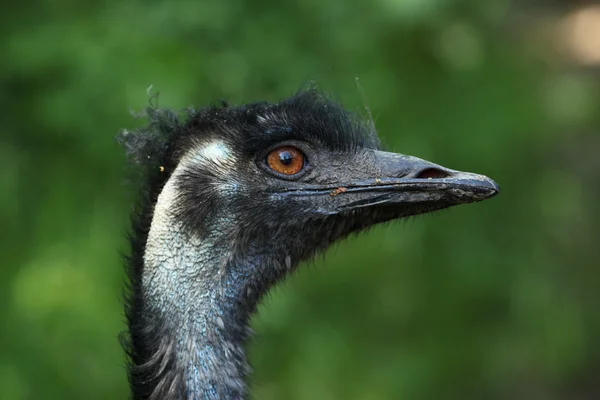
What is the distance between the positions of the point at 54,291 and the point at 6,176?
1.91 ft

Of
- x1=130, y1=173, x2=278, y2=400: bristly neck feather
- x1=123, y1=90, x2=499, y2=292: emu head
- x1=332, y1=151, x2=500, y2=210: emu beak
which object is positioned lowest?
x1=130, y1=173, x2=278, y2=400: bristly neck feather

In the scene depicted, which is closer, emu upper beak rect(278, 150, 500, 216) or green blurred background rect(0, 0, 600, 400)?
emu upper beak rect(278, 150, 500, 216)

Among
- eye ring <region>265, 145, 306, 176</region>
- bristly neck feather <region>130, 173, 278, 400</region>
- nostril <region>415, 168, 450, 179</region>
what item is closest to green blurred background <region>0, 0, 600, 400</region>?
bristly neck feather <region>130, 173, 278, 400</region>

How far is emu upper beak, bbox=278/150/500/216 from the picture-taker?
2.58 m

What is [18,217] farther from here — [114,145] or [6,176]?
[114,145]

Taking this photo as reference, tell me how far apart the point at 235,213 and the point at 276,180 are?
0.16m

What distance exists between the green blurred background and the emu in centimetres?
53

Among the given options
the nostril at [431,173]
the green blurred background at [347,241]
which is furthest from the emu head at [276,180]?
the green blurred background at [347,241]

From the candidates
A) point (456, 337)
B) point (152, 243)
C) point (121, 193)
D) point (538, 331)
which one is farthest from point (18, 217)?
point (538, 331)

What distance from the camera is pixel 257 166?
279 cm

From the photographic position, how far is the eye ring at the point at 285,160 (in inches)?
110

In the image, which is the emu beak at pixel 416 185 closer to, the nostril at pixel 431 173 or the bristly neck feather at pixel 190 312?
the nostril at pixel 431 173

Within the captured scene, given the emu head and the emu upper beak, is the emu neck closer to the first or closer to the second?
the emu head

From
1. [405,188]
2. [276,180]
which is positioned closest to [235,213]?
[276,180]
